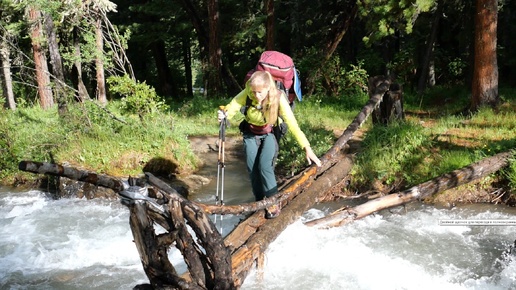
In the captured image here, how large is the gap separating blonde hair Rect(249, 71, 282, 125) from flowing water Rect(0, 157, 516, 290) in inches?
64.2

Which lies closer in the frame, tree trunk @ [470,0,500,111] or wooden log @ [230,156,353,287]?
wooden log @ [230,156,353,287]

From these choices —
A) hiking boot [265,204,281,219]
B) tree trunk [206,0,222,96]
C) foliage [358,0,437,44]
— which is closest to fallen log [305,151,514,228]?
hiking boot [265,204,281,219]

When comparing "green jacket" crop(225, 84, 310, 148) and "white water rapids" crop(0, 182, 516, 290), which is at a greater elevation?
"green jacket" crop(225, 84, 310, 148)

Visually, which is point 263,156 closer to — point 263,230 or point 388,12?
point 263,230

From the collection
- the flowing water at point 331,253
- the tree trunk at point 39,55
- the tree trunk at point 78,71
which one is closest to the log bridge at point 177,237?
the flowing water at point 331,253

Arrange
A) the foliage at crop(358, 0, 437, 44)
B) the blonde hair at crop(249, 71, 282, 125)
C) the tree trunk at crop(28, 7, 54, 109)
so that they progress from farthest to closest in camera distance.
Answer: the tree trunk at crop(28, 7, 54, 109) → the foliage at crop(358, 0, 437, 44) → the blonde hair at crop(249, 71, 282, 125)

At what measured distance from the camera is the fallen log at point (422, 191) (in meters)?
6.40

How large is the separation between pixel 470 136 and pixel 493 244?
152 inches

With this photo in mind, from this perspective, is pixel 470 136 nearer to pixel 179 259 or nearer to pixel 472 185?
pixel 472 185

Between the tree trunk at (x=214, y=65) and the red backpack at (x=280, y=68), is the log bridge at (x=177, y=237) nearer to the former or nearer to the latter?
the red backpack at (x=280, y=68)

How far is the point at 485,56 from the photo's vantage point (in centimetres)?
1067

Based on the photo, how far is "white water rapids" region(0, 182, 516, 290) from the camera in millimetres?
5359

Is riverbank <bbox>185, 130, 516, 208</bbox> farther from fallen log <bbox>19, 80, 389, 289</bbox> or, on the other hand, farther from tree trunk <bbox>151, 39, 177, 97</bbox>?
tree trunk <bbox>151, 39, 177, 97</bbox>

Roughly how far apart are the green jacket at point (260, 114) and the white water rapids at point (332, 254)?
1.41 metres
